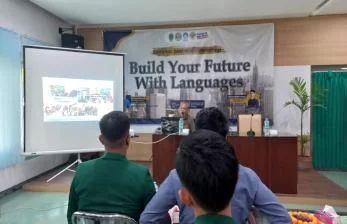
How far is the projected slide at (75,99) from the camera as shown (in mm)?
4867

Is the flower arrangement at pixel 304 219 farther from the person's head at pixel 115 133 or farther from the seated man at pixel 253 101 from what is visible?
the seated man at pixel 253 101

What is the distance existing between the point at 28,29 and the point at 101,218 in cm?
490

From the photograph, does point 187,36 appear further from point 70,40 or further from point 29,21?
point 29,21

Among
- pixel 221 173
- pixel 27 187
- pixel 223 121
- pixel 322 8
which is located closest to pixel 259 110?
pixel 322 8

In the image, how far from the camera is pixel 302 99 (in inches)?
235

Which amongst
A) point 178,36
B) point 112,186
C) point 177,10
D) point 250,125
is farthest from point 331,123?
point 112,186

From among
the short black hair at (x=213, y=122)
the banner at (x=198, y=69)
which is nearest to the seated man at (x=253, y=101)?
the banner at (x=198, y=69)

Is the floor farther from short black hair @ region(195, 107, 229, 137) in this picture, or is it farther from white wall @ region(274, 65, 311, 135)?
short black hair @ region(195, 107, 229, 137)

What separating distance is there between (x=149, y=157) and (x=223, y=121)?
215 inches

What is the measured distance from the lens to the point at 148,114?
22.7 ft

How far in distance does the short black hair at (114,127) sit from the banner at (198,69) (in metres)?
4.99

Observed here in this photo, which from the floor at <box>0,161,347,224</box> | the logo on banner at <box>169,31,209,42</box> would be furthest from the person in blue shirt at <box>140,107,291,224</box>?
the logo on banner at <box>169,31,209,42</box>

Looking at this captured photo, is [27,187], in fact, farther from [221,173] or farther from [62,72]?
[221,173]

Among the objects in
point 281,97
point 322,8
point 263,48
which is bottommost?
point 281,97
